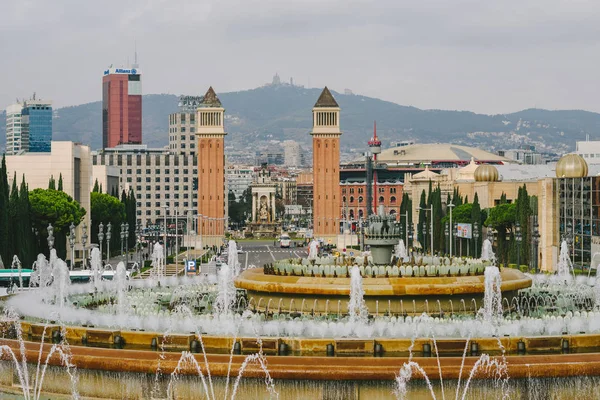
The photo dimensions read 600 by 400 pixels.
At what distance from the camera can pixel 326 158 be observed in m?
128

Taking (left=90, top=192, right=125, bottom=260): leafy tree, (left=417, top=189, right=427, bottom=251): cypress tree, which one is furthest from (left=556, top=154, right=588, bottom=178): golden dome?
(left=90, top=192, right=125, bottom=260): leafy tree

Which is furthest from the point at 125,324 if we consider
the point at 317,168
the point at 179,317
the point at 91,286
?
the point at 317,168

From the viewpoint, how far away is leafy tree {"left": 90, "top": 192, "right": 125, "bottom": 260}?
94.1 m

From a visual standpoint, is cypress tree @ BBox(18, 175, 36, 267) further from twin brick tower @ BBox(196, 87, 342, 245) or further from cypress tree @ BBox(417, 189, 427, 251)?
twin brick tower @ BBox(196, 87, 342, 245)

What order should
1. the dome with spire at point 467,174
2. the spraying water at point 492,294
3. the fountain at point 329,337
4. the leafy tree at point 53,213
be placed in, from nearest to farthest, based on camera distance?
the fountain at point 329,337 → the spraying water at point 492,294 → the leafy tree at point 53,213 → the dome with spire at point 467,174

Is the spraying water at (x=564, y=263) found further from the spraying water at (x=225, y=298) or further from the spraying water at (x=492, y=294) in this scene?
the spraying water at (x=492, y=294)

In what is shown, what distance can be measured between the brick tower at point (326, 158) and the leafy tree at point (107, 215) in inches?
1288

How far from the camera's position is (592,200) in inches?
2411

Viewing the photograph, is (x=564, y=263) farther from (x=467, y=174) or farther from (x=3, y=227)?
(x=467, y=174)

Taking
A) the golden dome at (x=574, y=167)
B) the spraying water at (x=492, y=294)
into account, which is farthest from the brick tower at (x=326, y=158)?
the spraying water at (x=492, y=294)

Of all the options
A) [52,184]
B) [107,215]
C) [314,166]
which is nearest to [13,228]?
[52,184]

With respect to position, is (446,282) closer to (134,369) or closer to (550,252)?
(134,369)

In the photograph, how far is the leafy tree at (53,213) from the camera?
72.9m

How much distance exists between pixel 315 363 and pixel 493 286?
7.96m
